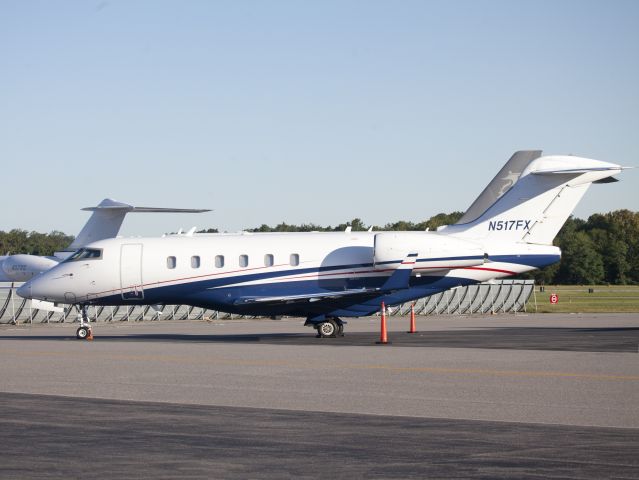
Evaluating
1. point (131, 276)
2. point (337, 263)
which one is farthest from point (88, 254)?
point (337, 263)

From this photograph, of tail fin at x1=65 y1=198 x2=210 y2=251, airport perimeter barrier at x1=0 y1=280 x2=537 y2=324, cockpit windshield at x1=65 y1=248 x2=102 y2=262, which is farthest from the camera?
tail fin at x1=65 y1=198 x2=210 y2=251

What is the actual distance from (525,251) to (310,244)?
6542 millimetres

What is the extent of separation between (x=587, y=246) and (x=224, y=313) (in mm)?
75688

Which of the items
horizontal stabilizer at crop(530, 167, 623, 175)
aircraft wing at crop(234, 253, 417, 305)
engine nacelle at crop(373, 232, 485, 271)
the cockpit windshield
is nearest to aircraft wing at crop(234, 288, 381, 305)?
aircraft wing at crop(234, 253, 417, 305)

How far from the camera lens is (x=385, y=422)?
13.0m

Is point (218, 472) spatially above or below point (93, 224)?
below

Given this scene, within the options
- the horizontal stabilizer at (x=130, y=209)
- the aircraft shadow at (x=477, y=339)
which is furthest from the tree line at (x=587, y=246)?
the aircraft shadow at (x=477, y=339)

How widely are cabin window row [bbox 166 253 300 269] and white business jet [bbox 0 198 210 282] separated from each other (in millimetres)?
33244

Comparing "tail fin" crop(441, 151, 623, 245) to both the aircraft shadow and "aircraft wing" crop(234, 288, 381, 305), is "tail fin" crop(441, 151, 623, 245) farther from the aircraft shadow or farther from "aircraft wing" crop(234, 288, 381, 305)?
"aircraft wing" crop(234, 288, 381, 305)

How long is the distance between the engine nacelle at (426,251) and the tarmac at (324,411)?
15.3 ft

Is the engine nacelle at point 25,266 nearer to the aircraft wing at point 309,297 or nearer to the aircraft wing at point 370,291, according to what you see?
the aircraft wing at point 309,297

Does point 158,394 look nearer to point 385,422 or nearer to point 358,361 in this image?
point 385,422

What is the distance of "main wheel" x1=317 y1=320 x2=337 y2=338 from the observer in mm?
32812

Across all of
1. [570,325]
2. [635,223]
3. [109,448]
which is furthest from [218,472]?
[635,223]
